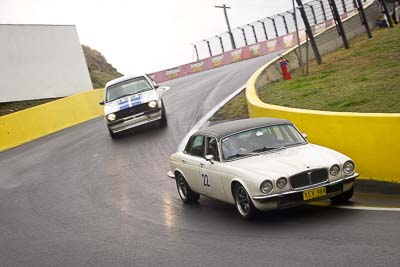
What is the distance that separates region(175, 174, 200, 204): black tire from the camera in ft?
36.2

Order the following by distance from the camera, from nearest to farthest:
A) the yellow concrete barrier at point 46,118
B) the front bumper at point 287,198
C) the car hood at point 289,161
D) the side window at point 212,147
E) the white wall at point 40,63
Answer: the front bumper at point 287,198, the car hood at point 289,161, the side window at point 212,147, the yellow concrete barrier at point 46,118, the white wall at point 40,63

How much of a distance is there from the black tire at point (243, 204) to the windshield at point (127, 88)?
12007 millimetres

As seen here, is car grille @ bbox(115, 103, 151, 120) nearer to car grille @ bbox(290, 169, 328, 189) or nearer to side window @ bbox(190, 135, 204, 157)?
side window @ bbox(190, 135, 204, 157)

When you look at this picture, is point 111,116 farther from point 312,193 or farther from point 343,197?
point 312,193

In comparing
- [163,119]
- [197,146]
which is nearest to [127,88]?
[163,119]

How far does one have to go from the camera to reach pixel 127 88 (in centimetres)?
2106

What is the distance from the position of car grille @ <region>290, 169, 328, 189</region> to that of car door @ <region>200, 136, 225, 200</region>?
51.4 inches

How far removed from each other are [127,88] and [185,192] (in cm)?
1038

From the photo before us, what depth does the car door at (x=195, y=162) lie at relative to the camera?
10500 millimetres

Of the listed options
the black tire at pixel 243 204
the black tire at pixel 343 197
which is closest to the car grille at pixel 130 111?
the black tire at pixel 243 204

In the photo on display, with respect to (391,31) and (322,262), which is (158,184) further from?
(391,31)

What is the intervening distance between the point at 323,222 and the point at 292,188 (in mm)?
626

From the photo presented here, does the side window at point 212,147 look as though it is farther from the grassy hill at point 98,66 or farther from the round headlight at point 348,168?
the grassy hill at point 98,66

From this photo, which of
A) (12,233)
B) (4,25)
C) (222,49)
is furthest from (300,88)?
(222,49)
